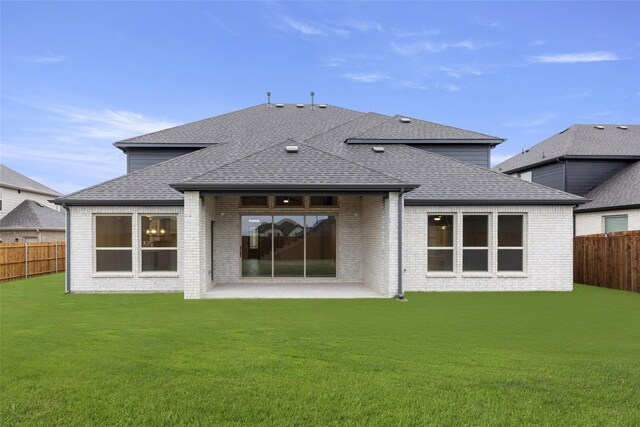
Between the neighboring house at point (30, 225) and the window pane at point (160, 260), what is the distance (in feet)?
65.6

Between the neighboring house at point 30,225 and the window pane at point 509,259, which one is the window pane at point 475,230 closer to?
the window pane at point 509,259

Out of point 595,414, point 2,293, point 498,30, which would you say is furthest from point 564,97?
point 2,293

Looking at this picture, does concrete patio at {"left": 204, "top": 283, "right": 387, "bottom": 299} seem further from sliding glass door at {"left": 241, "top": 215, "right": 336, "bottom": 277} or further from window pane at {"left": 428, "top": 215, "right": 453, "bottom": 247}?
window pane at {"left": 428, "top": 215, "right": 453, "bottom": 247}

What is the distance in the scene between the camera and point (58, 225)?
99.7 feet

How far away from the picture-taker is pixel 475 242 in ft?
45.9

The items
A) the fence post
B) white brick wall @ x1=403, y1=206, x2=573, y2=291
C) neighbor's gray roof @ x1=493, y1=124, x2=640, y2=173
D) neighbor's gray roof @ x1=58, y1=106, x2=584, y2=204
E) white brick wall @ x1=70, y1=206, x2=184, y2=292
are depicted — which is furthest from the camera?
neighbor's gray roof @ x1=493, y1=124, x2=640, y2=173

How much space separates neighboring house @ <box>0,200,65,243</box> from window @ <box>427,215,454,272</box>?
88.2 ft

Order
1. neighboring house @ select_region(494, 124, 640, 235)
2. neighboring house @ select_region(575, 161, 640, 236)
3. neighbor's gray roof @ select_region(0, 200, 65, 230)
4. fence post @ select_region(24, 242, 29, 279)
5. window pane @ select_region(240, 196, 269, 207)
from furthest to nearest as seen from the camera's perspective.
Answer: neighbor's gray roof @ select_region(0, 200, 65, 230) < neighboring house @ select_region(494, 124, 640, 235) < neighboring house @ select_region(575, 161, 640, 236) < fence post @ select_region(24, 242, 29, 279) < window pane @ select_region(240, 196, 269, 207)

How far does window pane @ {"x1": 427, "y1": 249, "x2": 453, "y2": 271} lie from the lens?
13.9 metres

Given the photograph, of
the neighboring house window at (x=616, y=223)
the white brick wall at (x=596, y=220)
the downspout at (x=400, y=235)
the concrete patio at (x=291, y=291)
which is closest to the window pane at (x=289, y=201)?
the concrete patio at (x=291, y=291)

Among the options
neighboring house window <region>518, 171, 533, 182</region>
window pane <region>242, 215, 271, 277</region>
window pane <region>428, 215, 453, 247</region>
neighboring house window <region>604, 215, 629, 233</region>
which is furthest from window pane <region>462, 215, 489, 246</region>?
neighboring house window <region>518, 171, 533, 182</region>

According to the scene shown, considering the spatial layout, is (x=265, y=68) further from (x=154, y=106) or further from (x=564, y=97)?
(x=564, y=97)

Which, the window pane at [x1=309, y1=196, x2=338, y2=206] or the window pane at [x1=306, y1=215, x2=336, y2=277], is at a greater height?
the window pane at [x1=309, y1=196, x2=338, y2=206]

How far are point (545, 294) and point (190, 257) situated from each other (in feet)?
34.7
